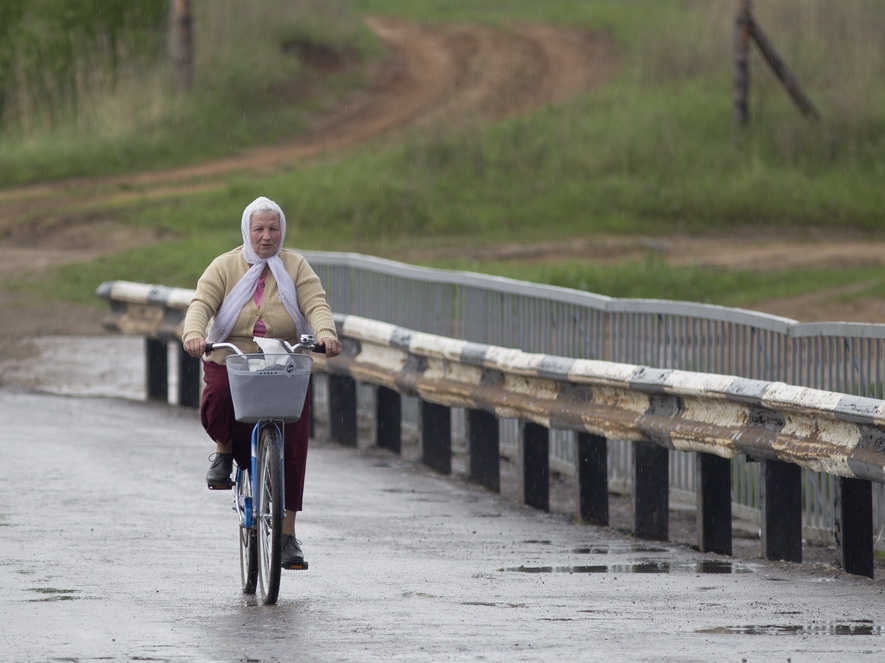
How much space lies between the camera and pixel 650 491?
33.9ft

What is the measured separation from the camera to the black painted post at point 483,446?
1215 centimetres

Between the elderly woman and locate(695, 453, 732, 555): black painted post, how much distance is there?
2.56m

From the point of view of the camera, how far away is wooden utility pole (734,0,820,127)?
3325 cm

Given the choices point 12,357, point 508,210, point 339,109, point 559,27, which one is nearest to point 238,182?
point 508,210

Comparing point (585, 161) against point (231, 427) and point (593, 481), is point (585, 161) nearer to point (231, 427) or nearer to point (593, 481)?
point (593, 481)

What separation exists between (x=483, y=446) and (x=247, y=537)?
4.32 meters

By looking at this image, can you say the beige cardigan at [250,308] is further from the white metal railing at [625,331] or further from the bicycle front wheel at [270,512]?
the white metal railing at [625,331]

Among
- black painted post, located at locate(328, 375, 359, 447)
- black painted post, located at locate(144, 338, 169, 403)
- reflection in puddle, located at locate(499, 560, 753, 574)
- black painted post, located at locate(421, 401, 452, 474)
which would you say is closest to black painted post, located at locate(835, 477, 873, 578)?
reflection in puddle, located at locate(499, 560, 753, 574)

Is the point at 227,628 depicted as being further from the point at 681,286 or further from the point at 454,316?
the point at 681,286

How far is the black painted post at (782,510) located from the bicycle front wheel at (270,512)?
270 centimetres

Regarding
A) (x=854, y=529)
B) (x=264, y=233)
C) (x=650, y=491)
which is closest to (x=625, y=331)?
(x=650, y=491)

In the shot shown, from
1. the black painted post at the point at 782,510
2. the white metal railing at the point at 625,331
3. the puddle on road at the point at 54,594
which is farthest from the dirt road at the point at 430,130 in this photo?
the puddle on road at the point at 54,594

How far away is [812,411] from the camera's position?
8789mm

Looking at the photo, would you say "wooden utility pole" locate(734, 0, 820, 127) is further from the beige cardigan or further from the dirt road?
the beige cardigan
